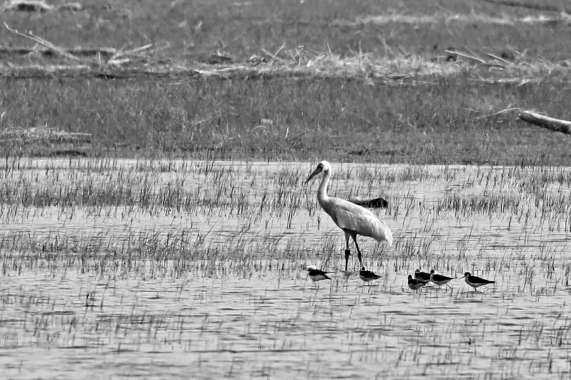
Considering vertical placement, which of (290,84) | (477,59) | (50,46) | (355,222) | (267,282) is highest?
(477,59)

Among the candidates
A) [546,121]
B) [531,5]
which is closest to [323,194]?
[546,121]

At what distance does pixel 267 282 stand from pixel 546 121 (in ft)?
50.8

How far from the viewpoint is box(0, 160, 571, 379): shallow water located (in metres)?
10.5

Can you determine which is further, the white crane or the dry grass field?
the dry grass field

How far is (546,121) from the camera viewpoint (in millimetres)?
27984

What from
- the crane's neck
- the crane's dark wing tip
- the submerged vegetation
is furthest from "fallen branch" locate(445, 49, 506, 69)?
the crane's neck

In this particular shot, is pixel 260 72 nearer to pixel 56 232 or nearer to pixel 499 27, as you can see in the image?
pixel 499 27

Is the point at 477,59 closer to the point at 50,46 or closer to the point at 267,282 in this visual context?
the point at 50,46

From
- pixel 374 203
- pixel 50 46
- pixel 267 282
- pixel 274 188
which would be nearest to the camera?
pixel 267 282

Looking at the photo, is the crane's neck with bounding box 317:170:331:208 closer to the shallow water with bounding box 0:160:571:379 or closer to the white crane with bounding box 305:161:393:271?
the white crane with bounding box 305:161:393:271

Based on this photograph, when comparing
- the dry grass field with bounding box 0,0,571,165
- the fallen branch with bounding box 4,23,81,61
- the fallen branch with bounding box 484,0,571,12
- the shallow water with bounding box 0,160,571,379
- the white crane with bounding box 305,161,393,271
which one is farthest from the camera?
the fallen branch with bounding box 484,0,571,12

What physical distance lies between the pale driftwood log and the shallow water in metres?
5.40

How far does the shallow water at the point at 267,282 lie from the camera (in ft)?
34.4

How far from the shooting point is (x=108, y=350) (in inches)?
419
